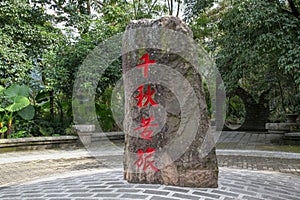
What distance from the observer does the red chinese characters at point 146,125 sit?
11.1 feet

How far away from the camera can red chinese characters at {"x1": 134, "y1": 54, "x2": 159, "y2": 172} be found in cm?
337

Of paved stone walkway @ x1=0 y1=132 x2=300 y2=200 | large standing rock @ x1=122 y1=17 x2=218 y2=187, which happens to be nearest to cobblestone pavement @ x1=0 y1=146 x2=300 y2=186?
paved stone walkway @ x1=0 y1=132 x2=300 y2=200

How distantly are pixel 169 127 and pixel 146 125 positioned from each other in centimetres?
29

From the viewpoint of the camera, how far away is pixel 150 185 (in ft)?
10.6

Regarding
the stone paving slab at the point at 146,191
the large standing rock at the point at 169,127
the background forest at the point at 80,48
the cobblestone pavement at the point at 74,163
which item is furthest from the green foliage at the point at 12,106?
the large standing rock at the point at 169,127

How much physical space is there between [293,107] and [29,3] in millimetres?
12448

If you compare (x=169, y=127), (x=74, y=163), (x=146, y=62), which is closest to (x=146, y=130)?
(x=169, y=127)

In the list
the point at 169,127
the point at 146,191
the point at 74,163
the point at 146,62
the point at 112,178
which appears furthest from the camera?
the point at 74,163

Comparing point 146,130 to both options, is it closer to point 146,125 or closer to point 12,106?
point 146,125

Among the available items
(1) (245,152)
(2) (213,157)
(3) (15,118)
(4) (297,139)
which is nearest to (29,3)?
(3) (15,118)

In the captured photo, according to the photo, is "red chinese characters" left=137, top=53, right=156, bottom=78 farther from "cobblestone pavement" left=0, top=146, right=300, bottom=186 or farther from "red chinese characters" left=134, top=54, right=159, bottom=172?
"cobblestone pavement" left=0, top=146, right=300, bottom=186

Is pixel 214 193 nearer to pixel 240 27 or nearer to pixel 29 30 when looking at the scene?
pixel 240 27

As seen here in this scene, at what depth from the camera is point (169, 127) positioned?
3.39 meters

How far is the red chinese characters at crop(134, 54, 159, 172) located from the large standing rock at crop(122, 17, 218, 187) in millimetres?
12
